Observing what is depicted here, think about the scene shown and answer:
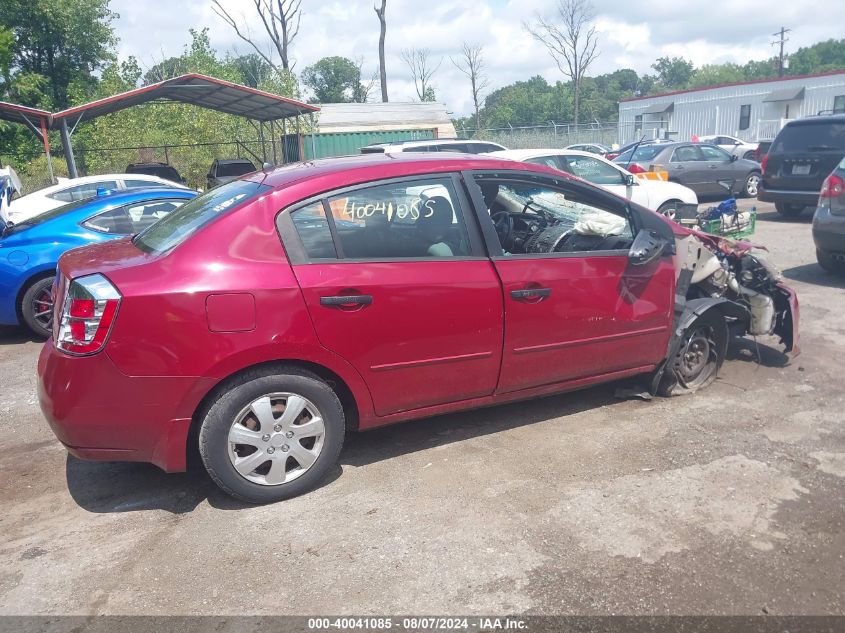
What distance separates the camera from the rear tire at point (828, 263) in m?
8.11

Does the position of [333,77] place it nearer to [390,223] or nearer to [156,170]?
[156,170]

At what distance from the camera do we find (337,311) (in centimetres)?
357

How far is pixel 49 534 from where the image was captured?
3.47 metres

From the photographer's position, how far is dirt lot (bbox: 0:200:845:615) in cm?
290

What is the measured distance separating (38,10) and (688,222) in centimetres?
3155

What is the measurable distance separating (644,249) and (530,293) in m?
0.85

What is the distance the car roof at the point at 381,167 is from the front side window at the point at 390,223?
78 millimetres

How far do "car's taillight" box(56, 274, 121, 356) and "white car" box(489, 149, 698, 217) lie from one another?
7952 mm

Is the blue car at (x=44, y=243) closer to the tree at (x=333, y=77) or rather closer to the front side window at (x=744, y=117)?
the front side window at (x=744, y=117)

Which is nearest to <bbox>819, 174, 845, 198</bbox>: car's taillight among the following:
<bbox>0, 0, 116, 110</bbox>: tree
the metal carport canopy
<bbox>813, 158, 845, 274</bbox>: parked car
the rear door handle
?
<bbox>813, 158, 845, 274</bbox>: parked car

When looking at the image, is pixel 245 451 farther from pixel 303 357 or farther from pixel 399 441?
pixel 399 441

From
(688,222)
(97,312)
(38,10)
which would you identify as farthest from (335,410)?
(38,10)

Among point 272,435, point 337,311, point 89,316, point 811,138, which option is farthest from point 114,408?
point 811,138

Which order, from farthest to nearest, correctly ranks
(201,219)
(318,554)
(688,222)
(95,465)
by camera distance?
(688,222), (95,465), (201,219), (318,554)
